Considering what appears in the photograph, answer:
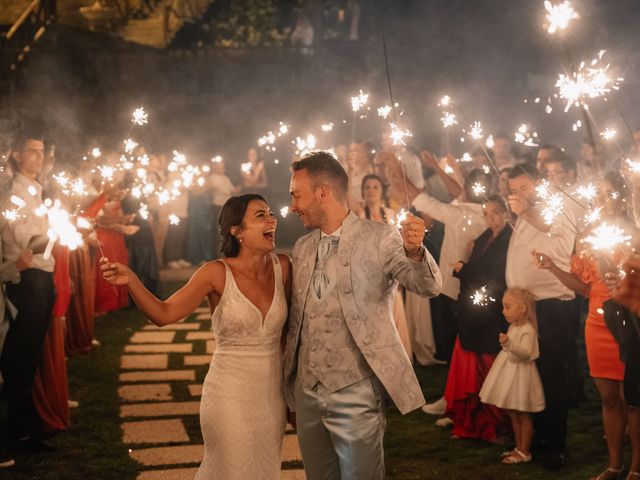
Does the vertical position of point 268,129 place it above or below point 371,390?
above

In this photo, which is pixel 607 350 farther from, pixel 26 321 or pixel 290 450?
pixel 26 321

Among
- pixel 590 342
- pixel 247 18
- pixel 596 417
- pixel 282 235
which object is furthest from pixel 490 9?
pixel 247 18

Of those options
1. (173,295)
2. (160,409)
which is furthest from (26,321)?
(173,295)

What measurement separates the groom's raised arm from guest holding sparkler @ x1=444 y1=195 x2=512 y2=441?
A: 284cm

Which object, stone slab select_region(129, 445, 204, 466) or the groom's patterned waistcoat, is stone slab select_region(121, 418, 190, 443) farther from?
the groom's patterned waistcoat

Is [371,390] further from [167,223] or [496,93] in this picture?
[167,223]

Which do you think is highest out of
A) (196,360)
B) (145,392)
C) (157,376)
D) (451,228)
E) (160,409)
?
(451,228)

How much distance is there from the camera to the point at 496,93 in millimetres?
15898

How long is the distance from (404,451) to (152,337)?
5796 millimetres

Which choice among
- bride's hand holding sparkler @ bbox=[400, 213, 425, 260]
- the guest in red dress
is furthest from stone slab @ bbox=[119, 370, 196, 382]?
bride's hand holding sparkler @ bbox=[400, 213, 425, 260]

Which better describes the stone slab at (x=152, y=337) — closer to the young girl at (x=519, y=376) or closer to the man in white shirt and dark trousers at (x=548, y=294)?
the young girl at (x=519, y=376)

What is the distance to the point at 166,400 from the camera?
828 centimetres

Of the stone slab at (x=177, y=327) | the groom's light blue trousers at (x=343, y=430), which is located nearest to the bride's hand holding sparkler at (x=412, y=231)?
the groom's light blue trousers at (x=343, y=430)

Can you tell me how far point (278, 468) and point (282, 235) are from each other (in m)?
17.6
